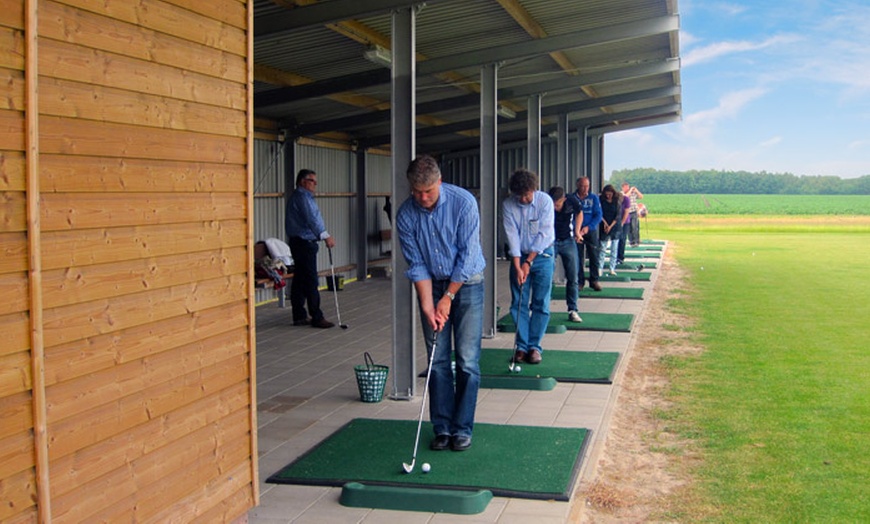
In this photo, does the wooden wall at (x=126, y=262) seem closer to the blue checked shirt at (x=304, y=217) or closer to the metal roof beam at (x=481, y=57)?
the metal roof beam at (x=481, y=57)

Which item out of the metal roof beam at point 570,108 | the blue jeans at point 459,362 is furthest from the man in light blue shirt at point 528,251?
the metal roof beam at point 570,108

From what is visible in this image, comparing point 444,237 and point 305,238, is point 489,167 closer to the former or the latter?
point 305,238

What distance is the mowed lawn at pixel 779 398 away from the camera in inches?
219

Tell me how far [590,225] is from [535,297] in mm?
6220

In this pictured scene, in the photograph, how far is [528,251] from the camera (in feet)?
29.2

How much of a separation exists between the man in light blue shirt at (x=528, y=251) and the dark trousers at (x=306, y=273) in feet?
10.9

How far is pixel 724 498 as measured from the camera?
5.57 meters

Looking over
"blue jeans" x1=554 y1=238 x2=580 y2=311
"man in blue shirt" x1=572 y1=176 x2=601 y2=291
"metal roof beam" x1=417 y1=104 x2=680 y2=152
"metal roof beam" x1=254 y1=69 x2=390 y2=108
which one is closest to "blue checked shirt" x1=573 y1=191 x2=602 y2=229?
"man in blue shirt" x1=572 y1=176 x2=601 y2=291

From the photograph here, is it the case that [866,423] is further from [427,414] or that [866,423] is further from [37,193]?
[37,193]

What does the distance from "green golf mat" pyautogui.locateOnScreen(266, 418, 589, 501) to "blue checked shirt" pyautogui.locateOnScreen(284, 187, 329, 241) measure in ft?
16.3

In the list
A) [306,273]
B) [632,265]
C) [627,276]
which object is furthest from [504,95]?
[632,265]

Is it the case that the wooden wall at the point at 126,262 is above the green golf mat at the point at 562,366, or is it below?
above

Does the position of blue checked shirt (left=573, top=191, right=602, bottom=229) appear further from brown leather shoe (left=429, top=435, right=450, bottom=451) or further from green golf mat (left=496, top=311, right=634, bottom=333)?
brown leather shoe (left=429, top=435, right=450, bottom=451)

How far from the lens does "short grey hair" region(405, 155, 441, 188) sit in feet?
19.3
